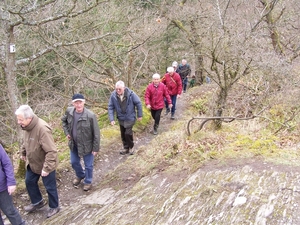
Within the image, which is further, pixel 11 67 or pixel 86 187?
pixel 86 187

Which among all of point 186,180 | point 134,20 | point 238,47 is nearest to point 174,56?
point 134,20

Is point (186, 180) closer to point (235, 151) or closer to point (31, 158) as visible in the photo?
point (235, 151)

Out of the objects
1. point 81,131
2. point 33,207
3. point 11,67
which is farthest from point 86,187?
point 11,67

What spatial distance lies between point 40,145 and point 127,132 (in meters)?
2.78

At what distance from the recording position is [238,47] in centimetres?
709

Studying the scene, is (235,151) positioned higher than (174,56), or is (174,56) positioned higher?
(174,56)

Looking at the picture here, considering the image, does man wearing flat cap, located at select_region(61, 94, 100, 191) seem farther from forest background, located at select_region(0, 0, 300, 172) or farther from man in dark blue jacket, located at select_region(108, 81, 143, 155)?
man in dark blue jacket, located at select_region(108, 81, 143, 155)

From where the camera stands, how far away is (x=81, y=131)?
16.8ft

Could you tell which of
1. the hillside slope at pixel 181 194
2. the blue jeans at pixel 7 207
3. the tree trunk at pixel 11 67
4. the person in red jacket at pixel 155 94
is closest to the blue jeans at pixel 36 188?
the hillside slope at pixel 181 194

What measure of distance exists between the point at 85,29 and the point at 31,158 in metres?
5.81

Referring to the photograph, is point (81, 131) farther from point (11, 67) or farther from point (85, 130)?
point (11, 67)

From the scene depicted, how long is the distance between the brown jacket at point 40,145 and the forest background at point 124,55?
1.25m

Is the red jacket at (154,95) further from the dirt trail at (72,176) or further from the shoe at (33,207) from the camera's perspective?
the shoe at (33,207)

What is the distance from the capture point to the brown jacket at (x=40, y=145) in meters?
4.21
